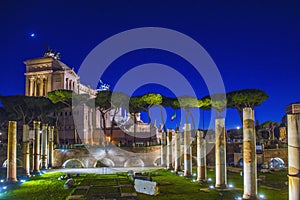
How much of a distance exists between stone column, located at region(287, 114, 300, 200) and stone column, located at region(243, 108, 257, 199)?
12.3 feet

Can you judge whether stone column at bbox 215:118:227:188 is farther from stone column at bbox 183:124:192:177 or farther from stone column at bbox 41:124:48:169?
stone column at bbox 41:124:48:169

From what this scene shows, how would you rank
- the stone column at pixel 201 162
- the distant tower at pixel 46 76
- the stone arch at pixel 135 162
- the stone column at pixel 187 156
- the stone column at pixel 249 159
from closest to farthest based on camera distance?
the stone column at pixel 249 159 → the stone column at pixel 201 162 → the stone column at pixel 187 156 → the stone arch at pixel 135 162 → the distant tower at pixel 46 76

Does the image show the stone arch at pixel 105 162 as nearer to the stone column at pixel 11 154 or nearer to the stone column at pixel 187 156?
the stone column at pixel 187 156

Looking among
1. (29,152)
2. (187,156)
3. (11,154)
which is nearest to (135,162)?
(29,152)

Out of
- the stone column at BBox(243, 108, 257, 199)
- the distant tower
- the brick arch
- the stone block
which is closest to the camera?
the stone column at BBox(243, 108, 257, 199)

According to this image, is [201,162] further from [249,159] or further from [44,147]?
[44,147]

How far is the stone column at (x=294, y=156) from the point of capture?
30.5 feet

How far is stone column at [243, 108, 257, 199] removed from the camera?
13.4 meters

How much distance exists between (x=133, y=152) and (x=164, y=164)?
5366 millimetres

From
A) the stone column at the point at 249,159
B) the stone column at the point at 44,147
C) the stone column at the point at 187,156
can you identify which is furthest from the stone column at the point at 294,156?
the stone column at the point at 44,147

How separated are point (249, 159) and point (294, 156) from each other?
4032 millimetres

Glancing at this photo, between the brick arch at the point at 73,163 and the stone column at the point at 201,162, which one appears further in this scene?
the brick arch at the point at 73,163

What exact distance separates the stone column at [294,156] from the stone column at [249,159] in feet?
12.3

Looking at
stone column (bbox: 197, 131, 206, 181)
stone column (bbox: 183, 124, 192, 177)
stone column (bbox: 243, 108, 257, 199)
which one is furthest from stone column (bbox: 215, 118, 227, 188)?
stone column (bbox: 183, 124, 192, 177)
